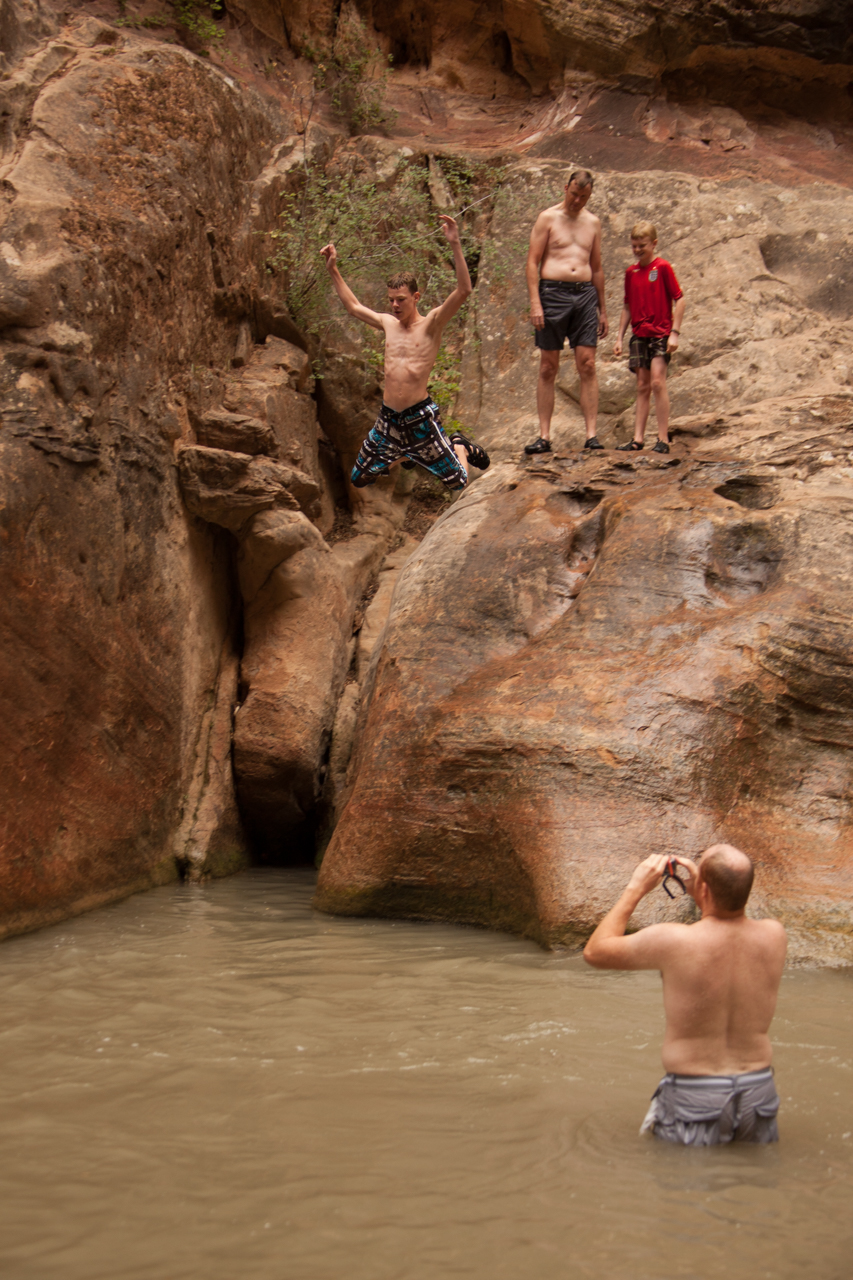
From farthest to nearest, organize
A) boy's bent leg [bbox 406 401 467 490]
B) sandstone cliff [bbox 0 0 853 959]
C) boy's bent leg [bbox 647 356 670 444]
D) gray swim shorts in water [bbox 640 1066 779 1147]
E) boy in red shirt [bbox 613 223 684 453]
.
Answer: boy's bent leg [bbox 647 356 670 444] → boy in red shirt [bbox 613 223 684 453] → boy's bent leg [bbox 406 401 467 490] → sandstone cliff [bbox 0 0 853 959] → gray swim shorts in water [bbox 640 1066 779 1147]

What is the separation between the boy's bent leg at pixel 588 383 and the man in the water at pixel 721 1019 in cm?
526

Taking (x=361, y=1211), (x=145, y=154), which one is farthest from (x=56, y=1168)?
(x=145, y=154)

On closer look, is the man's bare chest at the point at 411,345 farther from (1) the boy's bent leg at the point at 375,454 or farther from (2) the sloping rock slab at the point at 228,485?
(2) the sloping rock slab at the point at 228,485

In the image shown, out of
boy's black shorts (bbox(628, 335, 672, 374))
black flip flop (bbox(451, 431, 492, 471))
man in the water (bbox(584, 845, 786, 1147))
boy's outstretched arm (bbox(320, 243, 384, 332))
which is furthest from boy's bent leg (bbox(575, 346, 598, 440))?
man in the water (bbox(584, 845, 786, 1147))

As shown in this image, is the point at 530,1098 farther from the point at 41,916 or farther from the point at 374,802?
the point at 41,916

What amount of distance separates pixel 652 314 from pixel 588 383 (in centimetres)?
68

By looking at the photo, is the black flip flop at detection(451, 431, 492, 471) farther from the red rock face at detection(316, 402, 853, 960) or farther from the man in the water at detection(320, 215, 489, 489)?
the red rock face at detection(316, 402, 853, 960)

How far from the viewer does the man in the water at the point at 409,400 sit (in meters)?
6.70

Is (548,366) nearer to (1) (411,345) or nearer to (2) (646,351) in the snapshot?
(2) (646,351)

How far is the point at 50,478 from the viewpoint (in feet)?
18.8

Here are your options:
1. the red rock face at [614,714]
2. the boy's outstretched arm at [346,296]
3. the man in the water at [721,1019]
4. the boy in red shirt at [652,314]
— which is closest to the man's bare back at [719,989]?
the man in the water at [721,1019]

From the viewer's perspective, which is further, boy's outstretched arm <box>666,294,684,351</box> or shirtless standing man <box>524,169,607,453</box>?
boy's outstretched arm <box>666,294,684,351</box>

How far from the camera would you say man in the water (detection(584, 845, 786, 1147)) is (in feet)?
9.08

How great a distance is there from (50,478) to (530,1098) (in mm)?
4206
